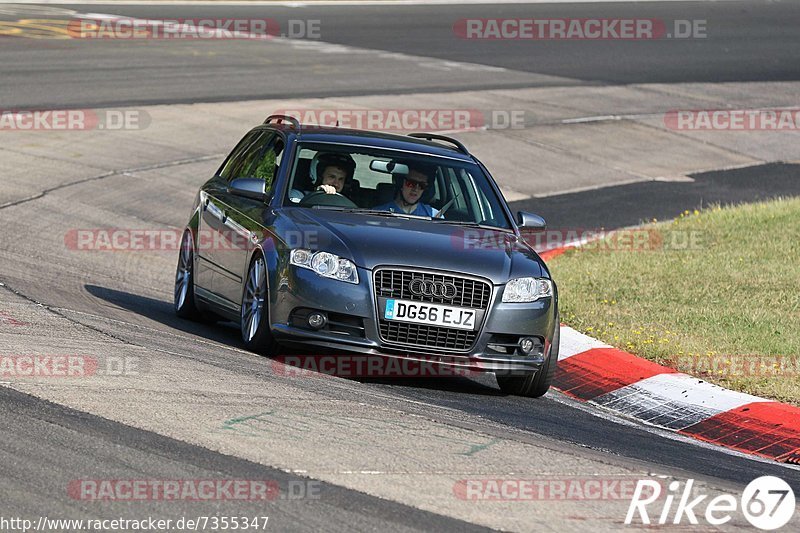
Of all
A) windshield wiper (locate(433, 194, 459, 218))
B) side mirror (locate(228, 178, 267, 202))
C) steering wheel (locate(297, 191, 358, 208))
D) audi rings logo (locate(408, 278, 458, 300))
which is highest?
side mirror (locate(228, 178, 267, 202))

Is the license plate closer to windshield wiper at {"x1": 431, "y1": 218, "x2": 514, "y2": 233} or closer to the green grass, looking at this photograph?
windshield wiper at {"x1": 431, "y1": 218, "x2": 514, "y2": 233}

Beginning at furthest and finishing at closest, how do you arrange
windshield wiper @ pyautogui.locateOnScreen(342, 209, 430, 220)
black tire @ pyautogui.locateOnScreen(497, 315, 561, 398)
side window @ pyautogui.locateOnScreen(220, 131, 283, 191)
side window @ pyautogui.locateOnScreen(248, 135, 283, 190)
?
side window @ pyautogui.locateOnScreen(220, 131, 283, 191), side window @ pyautogui.locateOnScreen(248, 135, 283, 190), windshield wiper @ pyautogui.locateOnScreen(342, 209, 430, 220), black tire @ pyautogui.locateOnScreen(497, 315, 561, 398)

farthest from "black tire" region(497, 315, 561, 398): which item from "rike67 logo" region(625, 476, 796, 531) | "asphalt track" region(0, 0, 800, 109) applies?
"asphalt track" region(0, 0, 800, 109)

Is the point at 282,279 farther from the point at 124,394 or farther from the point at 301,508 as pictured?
the point at 301,508

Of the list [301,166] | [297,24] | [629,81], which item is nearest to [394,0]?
[297,24]

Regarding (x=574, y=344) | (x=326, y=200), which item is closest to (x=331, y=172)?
(x=326, y=200)

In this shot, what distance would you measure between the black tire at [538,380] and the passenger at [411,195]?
1330 millimetres

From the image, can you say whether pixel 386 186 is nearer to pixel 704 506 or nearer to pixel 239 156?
pixel 239 156

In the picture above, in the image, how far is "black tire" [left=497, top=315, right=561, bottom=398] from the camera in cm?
955

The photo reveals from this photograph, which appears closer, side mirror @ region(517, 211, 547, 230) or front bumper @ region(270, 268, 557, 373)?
front bumper @ region(270, 268, 557, 373)

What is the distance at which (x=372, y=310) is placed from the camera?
9008 mm

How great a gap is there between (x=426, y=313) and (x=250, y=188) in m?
1.79

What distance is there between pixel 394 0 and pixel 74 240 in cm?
2796

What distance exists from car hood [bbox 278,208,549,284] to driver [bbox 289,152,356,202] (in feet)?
1.35
